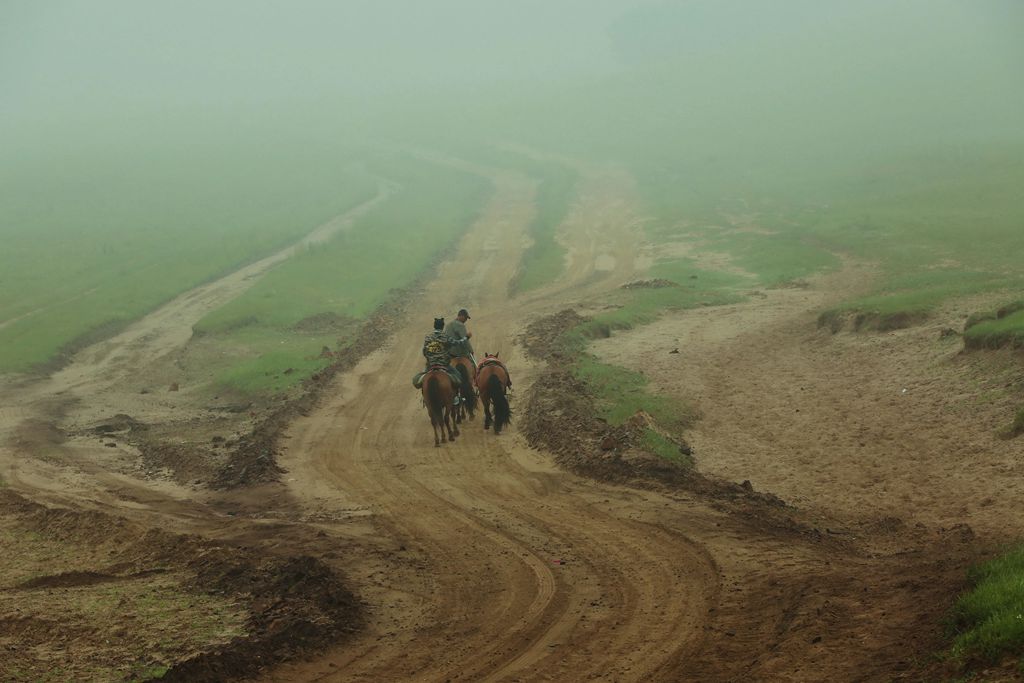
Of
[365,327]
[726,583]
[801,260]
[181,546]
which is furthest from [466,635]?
[801,260]

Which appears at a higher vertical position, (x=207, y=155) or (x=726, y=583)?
(x=207, y=155)

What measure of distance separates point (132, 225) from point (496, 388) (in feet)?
202

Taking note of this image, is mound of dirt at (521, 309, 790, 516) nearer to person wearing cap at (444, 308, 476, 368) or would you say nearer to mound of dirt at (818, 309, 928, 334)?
person wearing cap at (444, 308, 476, 368)

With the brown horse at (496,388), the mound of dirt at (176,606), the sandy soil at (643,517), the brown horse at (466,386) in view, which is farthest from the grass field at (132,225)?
the mound of dirt at (176,606)

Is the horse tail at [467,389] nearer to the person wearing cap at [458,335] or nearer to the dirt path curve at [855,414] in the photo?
the person wearing cap at [458,335]

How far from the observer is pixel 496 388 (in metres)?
22.0

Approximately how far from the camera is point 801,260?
144 feet

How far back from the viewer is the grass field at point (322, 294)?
3186 centimetres

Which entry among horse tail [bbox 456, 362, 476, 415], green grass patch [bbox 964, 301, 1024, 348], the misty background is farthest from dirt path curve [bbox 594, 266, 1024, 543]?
the misty background

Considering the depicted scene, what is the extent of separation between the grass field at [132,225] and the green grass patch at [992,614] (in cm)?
3378

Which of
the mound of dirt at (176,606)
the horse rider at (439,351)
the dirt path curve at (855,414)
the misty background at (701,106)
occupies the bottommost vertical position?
the dirt path curve at (855,414)

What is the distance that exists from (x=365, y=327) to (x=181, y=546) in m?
22.3

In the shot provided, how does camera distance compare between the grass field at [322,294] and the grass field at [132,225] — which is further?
the grass field at [132,225]

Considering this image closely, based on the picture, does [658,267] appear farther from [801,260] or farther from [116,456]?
[116,456]
